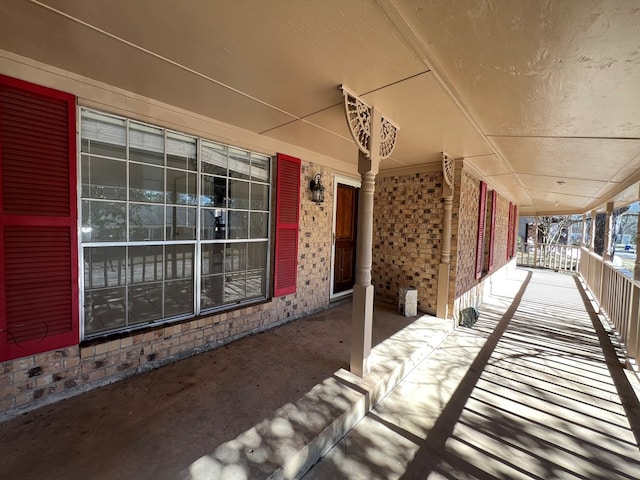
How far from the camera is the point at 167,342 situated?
8.77 feet

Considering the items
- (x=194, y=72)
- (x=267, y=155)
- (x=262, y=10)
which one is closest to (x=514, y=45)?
(x=262, y=10)

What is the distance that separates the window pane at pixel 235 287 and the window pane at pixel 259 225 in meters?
0.52

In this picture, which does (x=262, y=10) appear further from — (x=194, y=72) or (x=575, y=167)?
(x=575, y=167)

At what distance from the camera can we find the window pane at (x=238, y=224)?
326 centimetres

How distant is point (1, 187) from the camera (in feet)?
5.93

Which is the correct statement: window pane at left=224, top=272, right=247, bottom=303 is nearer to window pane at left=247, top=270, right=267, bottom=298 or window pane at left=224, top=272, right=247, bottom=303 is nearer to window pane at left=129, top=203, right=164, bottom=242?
window pane at left=247, top=270, right=267, bottom=298

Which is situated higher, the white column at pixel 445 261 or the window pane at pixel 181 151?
the window pane at pixel 181 151

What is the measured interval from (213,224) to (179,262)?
1.73 feet

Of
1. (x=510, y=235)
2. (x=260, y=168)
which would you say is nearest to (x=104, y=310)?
(x=260, y=168)

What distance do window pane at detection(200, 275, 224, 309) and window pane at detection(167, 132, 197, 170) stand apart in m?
1.21

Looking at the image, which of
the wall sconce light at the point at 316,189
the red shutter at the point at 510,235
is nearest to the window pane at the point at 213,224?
the wall sconce light at the point at 316,189

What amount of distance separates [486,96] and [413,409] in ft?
8.41

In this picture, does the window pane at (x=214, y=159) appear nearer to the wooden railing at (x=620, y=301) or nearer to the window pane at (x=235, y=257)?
the window pane at (x=235, y=257)

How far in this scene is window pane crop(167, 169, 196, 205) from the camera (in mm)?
2742
